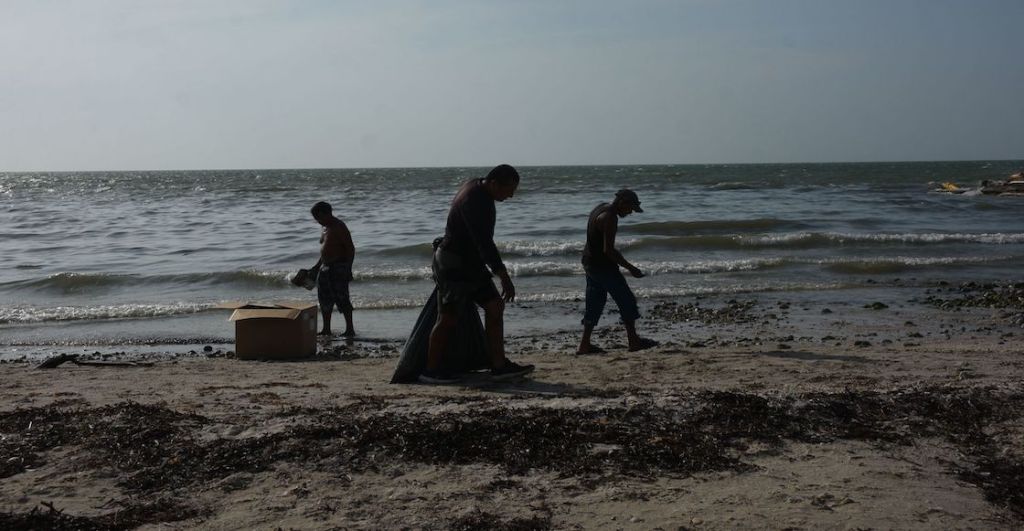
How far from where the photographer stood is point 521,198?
38656 mm

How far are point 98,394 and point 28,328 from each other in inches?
226

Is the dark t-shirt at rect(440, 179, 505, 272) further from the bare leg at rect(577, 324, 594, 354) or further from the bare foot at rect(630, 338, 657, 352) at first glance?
the bare foot at rect(630, 338, 657, 352)

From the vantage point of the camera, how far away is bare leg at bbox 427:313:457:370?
20.3 feet

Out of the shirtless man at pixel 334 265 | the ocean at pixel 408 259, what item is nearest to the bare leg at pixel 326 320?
the shirtless man at pixel 334 265

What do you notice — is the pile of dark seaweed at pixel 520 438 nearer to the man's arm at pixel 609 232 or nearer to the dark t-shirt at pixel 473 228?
the dark t-shirt at pixel 473 228

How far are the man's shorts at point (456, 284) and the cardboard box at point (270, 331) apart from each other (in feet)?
8.25

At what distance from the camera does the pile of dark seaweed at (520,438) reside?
3.97m

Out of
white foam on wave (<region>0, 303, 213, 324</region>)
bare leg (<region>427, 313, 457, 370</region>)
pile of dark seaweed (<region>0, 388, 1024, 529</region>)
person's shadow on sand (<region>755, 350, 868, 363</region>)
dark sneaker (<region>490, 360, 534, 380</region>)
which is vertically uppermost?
bare leg (<region>427, 313, 457, 370</region>)

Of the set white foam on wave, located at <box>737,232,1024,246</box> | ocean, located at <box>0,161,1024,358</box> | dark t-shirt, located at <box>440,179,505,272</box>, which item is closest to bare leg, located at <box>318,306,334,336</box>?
ocean, located at <box>0,161,1024,358</box>

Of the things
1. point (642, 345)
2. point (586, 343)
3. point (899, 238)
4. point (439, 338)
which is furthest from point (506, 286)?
point (899, 238)

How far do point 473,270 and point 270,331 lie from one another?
3009mm

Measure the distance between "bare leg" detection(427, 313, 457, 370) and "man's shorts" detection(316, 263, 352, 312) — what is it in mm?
3683

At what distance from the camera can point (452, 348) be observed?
6375 mm

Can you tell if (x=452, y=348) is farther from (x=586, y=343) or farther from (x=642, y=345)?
(x=642, y=345)
